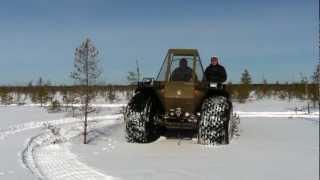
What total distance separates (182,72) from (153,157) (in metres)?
3.38

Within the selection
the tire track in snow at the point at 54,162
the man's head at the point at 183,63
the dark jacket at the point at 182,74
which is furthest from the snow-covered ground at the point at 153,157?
the man's head at the point at 183,63

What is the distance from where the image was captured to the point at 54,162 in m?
8.80

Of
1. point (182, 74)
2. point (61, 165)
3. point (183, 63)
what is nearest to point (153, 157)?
point (61, 165)

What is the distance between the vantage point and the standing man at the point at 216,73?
1300 centimetres

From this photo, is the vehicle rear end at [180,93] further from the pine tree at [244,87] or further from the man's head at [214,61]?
the pine tree at [244,87]

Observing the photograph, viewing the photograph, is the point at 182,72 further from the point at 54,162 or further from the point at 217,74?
the point at 54,162

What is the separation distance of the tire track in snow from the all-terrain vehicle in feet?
5.72

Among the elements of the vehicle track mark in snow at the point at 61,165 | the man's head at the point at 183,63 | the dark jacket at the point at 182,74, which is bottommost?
the vehicle track mark in snow at the point at 61,165

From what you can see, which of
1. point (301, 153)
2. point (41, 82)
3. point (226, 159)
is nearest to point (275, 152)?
point (301, 153)

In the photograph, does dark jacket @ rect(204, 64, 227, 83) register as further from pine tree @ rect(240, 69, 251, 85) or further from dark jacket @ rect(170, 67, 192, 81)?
pine tree @ rect(240, 69, 251, 85)

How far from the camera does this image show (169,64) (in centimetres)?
1250

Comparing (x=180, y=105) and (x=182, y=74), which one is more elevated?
(x=182, y=74)

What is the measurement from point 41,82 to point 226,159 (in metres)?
35.0

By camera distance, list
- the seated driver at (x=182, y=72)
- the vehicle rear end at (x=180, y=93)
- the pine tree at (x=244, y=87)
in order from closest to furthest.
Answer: the vehicle rear end at (x=180, y=93) → the seated driver at (x=182, y=72) → the pine tree at (x=244, y=87)
